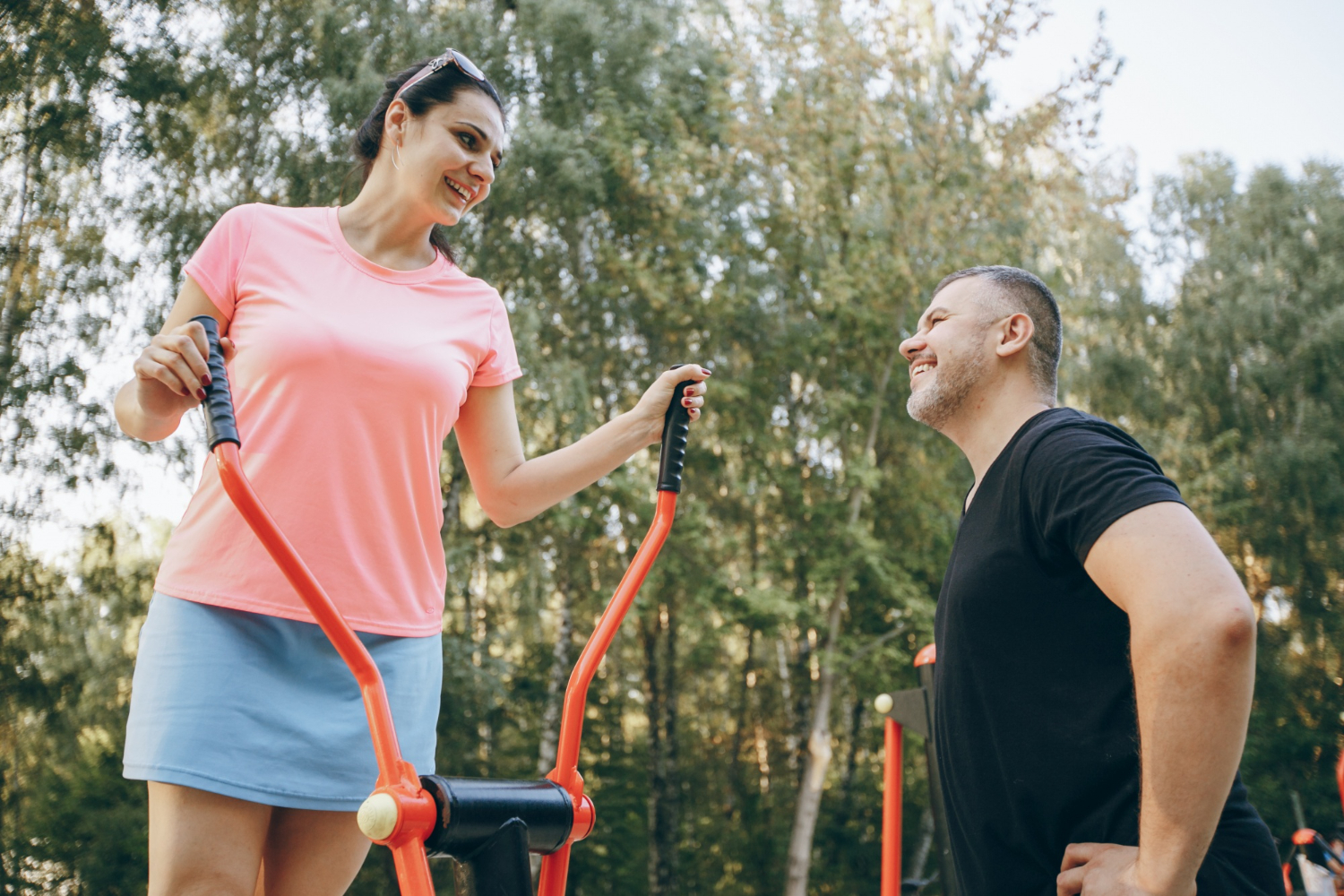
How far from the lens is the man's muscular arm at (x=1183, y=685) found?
1.00 m

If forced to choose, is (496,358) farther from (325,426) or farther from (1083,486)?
(1083,486)

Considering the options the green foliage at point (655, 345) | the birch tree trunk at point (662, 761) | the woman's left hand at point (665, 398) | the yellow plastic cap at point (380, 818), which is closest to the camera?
the yellow plastic cap at point (380, 818)

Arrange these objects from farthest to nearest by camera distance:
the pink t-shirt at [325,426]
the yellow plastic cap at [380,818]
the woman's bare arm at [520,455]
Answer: the woman's bare arm at [520,455] < the pink t-shirt at [325,426] < the yellow plastic cap at [380,818]

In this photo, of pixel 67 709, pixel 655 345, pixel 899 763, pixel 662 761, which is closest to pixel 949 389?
pixel 899 763

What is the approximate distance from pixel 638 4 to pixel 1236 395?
11.6m

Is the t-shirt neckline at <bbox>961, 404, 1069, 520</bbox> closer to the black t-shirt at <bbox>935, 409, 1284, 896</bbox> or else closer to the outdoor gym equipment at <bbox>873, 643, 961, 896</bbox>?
the black t-shirt at <bbox>935, 409, 1284, 896</bbox>

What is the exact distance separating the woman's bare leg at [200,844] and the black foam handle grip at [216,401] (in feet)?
1.53

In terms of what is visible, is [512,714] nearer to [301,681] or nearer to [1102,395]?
[1102,395]

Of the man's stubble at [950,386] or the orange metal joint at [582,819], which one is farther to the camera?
the man's stubble at [950,386]

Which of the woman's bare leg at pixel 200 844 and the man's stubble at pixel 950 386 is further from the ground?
the man's stubble at pixel 950 386

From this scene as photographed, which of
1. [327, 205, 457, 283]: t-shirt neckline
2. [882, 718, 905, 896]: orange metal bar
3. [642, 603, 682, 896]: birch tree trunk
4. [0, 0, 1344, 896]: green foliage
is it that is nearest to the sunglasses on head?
[327, 205, 457, 283]: t-shirt neckline

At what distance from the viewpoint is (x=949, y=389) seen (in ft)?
5.13

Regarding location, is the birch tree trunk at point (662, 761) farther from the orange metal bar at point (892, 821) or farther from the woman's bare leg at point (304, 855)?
the woman's bare leg at point (304, 855)

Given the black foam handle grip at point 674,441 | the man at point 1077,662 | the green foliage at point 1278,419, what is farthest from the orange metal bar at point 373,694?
the green foliage at point 1278,419
